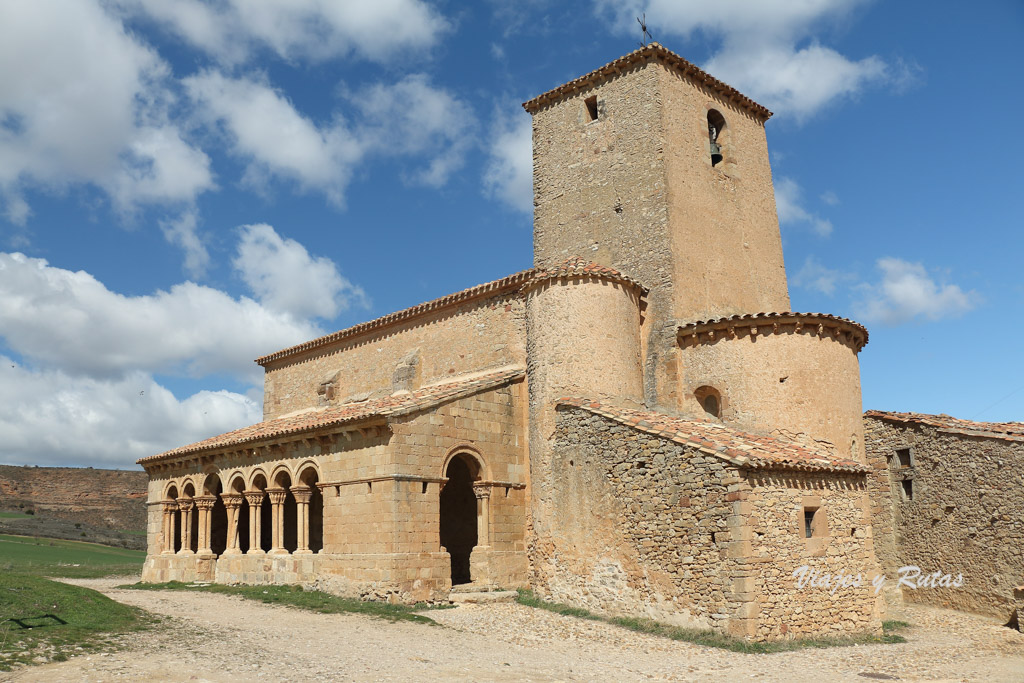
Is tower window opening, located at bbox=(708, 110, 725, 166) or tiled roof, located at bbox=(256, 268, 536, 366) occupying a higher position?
tower window opening, located at bbox=(708, 110, 725, 166)

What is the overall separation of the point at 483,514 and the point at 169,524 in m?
12.1

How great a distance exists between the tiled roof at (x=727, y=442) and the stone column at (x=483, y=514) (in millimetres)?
2618

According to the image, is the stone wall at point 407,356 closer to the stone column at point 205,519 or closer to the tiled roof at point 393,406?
the tiled roof at point 393,406

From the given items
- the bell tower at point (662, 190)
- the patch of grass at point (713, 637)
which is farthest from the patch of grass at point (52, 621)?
the bell tower at point (662, 190)

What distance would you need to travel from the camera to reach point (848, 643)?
12906mm

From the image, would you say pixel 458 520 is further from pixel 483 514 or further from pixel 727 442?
pixel 727 442

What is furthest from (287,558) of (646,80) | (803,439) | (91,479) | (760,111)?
(91,479)

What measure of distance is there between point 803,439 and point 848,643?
13.9ft

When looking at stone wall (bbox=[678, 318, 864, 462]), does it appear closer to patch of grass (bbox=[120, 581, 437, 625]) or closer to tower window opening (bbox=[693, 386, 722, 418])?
tower window opening (bbox=[693, 386, 722, 418])

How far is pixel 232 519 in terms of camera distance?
2086 cm

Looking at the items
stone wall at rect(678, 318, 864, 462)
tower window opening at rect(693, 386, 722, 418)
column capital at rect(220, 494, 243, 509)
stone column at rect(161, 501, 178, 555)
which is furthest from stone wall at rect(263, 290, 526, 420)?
stone wall at rect(678, 318, 864, 462)

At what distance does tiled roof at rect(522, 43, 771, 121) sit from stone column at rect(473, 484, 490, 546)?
11162 millimetres

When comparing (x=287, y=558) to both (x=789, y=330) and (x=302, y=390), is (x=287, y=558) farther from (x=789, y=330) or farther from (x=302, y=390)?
(x=789, y=330)

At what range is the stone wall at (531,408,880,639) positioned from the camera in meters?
12.5
